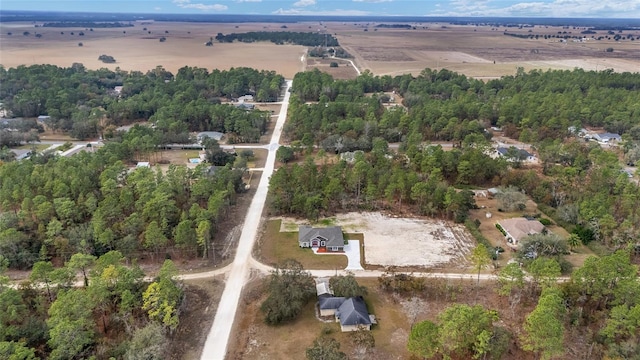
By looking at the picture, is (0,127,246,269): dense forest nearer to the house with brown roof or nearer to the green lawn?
the green lawn

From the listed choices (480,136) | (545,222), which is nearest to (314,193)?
(545,222)

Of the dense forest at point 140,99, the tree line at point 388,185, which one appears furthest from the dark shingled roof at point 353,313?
the dense forest at point 140,99

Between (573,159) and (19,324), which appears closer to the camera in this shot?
(19,324)

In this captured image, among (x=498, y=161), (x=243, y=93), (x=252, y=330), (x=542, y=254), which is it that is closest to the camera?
(x=252, y=330)

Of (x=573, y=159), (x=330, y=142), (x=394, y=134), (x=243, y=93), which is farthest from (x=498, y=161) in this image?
(x=243, y=93)

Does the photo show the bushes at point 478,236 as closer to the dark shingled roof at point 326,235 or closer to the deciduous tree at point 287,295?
the dark shingled roof at point 326,235

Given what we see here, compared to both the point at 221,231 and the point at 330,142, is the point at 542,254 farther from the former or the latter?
the point at 330,142

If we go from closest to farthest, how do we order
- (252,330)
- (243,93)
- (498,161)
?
(252,330) < (498,161) < (243,93)
